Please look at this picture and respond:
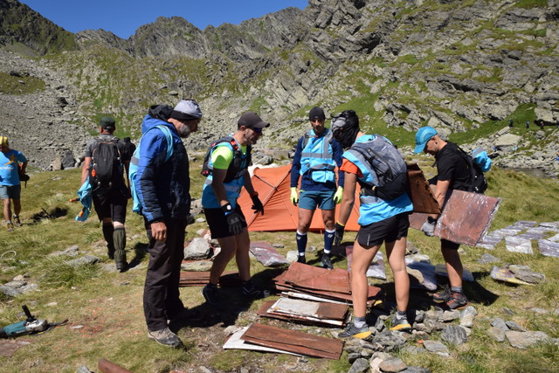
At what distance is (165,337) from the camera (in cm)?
436

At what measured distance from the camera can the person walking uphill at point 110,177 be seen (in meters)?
7.20

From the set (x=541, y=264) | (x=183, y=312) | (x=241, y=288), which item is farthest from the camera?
(x=541, y=264)

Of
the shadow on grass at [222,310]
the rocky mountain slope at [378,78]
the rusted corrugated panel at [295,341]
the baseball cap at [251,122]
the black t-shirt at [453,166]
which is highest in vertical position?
the rocky mountain slope at [378,78]

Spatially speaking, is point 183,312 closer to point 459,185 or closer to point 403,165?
point 403,165

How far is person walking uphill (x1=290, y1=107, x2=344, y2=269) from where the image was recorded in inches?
262

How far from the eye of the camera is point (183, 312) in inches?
206

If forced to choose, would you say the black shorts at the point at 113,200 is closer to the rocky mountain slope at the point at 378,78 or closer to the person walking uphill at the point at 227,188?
the person walking uphill at the point at 227,188

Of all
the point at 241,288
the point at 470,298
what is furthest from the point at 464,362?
the point at 241,288

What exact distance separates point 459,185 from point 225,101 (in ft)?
323

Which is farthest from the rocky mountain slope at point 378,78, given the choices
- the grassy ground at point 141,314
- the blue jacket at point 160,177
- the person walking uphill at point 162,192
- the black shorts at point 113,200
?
the blue jacket at point 160,177

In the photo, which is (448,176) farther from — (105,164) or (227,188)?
(105,164)

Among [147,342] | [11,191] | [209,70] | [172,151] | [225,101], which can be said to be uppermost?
[209,70]

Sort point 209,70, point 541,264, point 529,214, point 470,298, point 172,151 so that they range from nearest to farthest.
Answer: point 172,151 < point 470,298 < point 541,264 < point 529,214 < point 209,70

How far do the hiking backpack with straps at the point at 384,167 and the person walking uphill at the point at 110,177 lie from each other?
518cm
